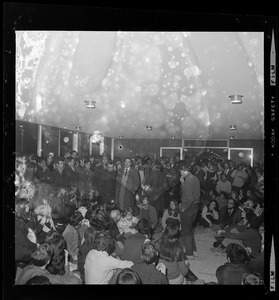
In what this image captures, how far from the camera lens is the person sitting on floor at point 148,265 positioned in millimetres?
2143

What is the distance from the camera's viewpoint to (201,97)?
2.16m

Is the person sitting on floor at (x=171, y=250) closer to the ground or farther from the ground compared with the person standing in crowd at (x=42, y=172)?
closer to the ground

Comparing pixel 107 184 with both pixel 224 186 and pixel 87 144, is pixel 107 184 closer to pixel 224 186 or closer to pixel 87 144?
pixel 87 144

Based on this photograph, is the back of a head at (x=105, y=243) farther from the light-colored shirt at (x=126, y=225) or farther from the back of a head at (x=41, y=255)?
the back of a head at (x=41, y=255)

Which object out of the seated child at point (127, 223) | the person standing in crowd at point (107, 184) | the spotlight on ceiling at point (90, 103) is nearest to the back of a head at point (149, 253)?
the seated child at point (127, 223)

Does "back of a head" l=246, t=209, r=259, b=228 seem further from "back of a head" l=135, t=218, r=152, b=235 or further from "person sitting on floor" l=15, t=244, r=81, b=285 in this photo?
"person sitting on floor" l=15, t=244, r=81, b=285

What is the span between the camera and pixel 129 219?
2150 mm

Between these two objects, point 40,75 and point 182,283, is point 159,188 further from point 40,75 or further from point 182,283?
point 40,75

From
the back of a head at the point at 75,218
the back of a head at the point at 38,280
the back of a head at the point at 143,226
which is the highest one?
the back of a head at the point at 75,218

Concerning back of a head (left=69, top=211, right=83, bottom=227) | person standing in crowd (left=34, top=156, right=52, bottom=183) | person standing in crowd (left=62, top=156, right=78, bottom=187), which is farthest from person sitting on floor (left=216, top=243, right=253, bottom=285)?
person standing in crowd (left=34, top=156, right=52, bottom=183)

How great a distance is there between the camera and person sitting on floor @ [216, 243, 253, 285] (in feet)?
7.08

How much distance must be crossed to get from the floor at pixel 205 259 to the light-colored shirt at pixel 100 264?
1.19ft

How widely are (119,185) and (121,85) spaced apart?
0.54 m
